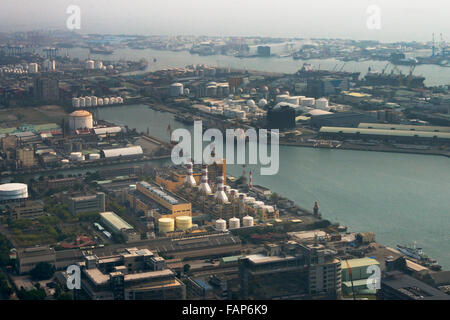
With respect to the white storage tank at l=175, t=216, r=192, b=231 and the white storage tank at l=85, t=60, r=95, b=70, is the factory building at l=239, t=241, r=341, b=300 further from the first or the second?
the white storage tank at l=85, t=60, r=95, b=70

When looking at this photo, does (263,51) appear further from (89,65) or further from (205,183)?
(205,183)

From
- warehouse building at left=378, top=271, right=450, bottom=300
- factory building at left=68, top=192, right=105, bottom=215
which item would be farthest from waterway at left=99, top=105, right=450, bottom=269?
factory building at left=68, top=192, right=105, bottom=215

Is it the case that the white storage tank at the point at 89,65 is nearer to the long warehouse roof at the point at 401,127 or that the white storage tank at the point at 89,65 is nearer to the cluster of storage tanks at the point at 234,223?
the long warehouse roof at the point at 401,127

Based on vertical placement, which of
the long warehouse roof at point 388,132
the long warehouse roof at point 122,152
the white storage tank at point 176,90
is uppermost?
the white storage tank at point 176,90

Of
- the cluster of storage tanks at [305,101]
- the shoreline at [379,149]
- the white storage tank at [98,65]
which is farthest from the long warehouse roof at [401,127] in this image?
the white storage tank at [98,65]

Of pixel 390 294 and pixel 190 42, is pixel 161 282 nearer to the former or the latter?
pixel 390 294
